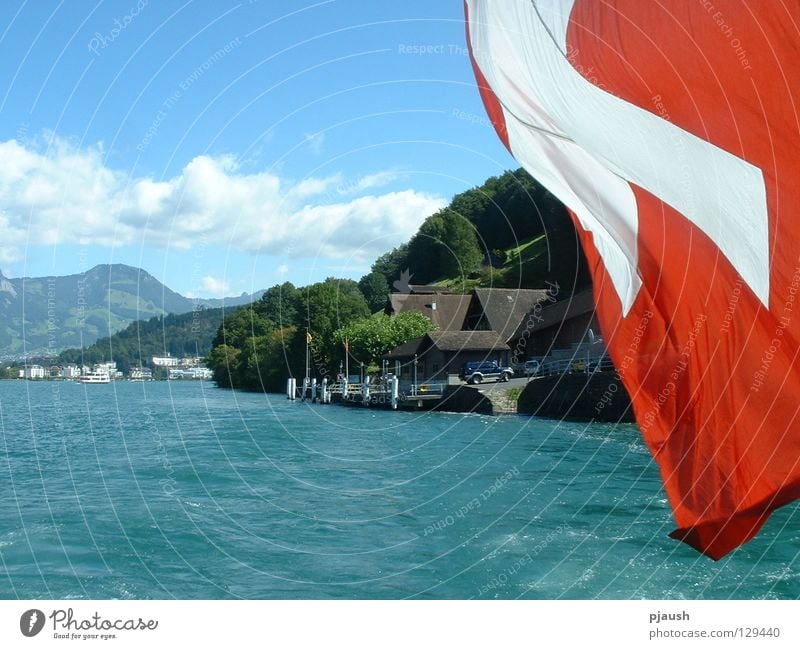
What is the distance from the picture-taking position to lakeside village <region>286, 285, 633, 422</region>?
39.6 metres

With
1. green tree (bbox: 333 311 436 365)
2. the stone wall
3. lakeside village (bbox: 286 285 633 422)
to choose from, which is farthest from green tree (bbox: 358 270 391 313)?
the stone wall

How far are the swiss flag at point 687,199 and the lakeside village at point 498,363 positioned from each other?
32172 mm

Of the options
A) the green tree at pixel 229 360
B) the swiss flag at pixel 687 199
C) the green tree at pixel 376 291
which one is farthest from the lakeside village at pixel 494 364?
the swiss flag at pixel 687 199

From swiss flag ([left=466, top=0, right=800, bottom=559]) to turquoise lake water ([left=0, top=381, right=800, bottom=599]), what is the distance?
7234 millimetres

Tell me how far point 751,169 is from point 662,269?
16.8 inches

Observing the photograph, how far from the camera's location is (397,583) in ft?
33.2

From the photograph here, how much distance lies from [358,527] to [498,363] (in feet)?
152

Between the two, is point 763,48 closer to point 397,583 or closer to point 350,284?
point 397,583

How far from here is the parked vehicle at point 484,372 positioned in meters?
54.4

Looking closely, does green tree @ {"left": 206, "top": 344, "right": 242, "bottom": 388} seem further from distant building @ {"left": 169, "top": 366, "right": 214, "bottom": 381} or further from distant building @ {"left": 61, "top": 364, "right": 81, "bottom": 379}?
distant building @ {"left": 61, "top": 364, "right": 81, "bottom": 379}

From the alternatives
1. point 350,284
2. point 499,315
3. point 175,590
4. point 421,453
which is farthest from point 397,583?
point 350,284

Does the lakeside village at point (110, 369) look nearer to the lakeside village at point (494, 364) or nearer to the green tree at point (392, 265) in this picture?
the lakeside village at point (494, 364)

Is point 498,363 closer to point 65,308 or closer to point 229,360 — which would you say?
point 229,360
